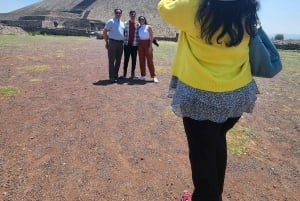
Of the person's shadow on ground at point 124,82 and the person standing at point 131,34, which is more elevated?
the person standing at point 131,34

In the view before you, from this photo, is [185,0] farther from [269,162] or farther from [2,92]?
[2,92]

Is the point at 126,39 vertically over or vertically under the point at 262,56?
under

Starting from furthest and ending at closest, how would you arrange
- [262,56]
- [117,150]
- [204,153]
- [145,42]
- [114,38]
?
[145,42] < [114,38] < [117,150] < [262,56] < [204,153]

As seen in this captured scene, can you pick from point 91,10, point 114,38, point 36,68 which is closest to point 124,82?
point 114,38

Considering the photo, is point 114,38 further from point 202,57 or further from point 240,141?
point 202,57

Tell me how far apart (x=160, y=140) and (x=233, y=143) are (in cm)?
102

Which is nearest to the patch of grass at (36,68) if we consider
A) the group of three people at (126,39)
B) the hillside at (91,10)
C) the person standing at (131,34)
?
the group of three people at (126,39)

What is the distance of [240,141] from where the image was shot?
5484mm

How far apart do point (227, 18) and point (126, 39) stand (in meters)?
8.21

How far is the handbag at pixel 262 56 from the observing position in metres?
2.55

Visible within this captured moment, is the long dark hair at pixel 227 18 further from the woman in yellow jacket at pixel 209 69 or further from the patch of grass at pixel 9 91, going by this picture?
the patch of grass at pixel 9 91

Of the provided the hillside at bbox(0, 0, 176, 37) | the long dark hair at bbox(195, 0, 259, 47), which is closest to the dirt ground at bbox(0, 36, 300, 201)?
the long dark hair at bbox(195, 0, 259, 47)

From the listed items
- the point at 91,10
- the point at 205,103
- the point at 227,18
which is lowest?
the point at 91,10

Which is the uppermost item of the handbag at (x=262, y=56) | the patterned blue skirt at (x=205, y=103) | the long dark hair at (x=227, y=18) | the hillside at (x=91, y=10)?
the long dark hair at (x=227, y=18)
